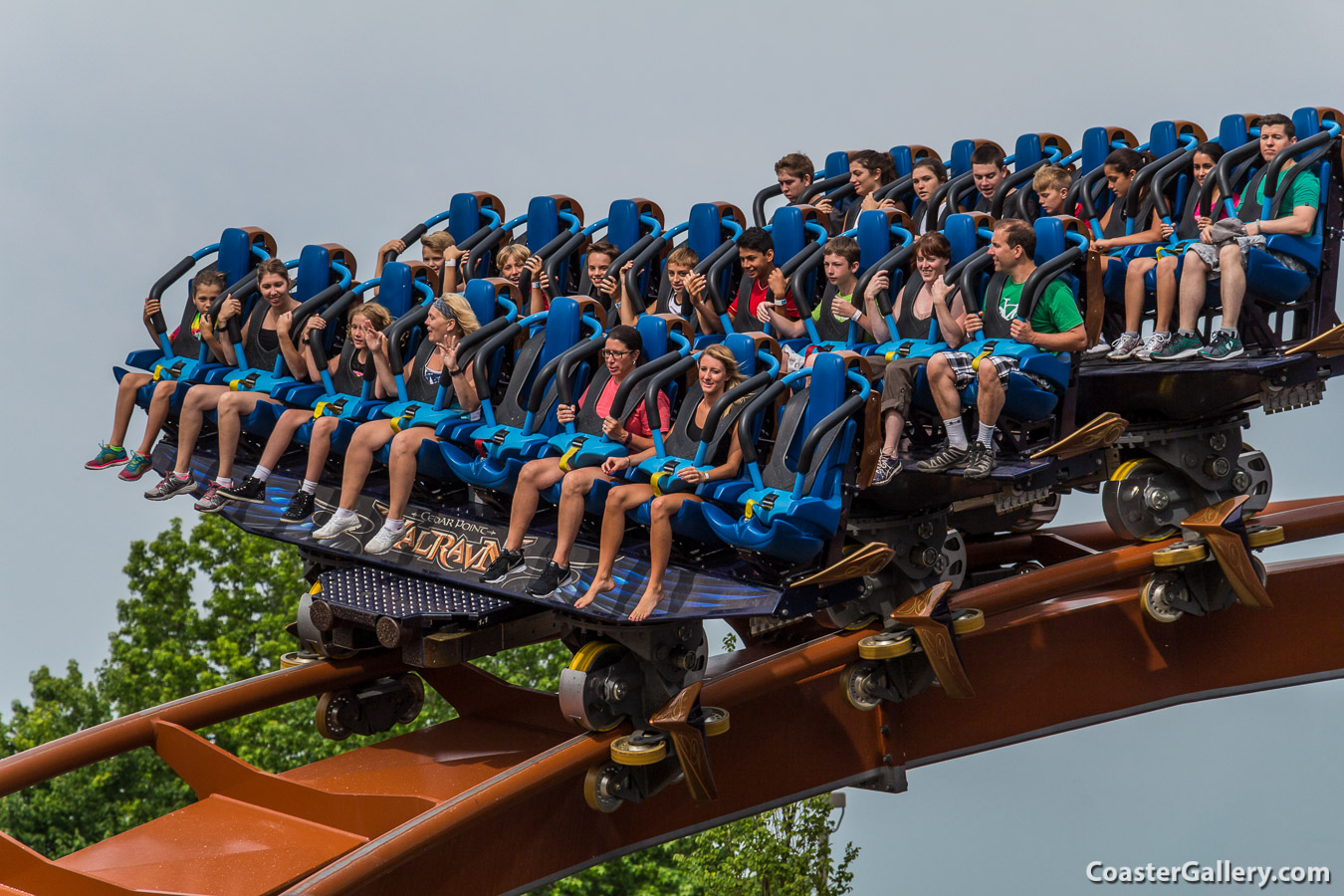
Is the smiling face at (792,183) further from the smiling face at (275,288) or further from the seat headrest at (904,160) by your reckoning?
the smiling face at (275,288)

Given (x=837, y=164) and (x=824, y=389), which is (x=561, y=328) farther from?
(x=837, y=164)

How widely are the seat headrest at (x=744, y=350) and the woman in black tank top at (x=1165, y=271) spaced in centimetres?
172

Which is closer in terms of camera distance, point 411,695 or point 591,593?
point 591,593

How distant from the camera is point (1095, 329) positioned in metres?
5.81

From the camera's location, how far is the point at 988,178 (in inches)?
284

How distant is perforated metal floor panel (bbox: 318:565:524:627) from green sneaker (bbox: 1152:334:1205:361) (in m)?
2.65

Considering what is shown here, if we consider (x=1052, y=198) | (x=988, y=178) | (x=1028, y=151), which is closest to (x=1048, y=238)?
(x=1052, y=198)

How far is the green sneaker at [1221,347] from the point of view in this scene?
6.09 metres

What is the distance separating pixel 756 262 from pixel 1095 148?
7.71 ft

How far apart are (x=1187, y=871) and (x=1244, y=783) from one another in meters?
2.57

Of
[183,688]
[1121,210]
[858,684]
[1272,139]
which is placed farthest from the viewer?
[183,688]

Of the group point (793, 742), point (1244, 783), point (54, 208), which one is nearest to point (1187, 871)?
point (1244, 783)

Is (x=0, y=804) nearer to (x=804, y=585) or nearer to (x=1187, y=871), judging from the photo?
(x=1187, y=871)

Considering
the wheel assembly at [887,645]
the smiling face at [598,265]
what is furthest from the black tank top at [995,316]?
the smiling face at [598,265]
